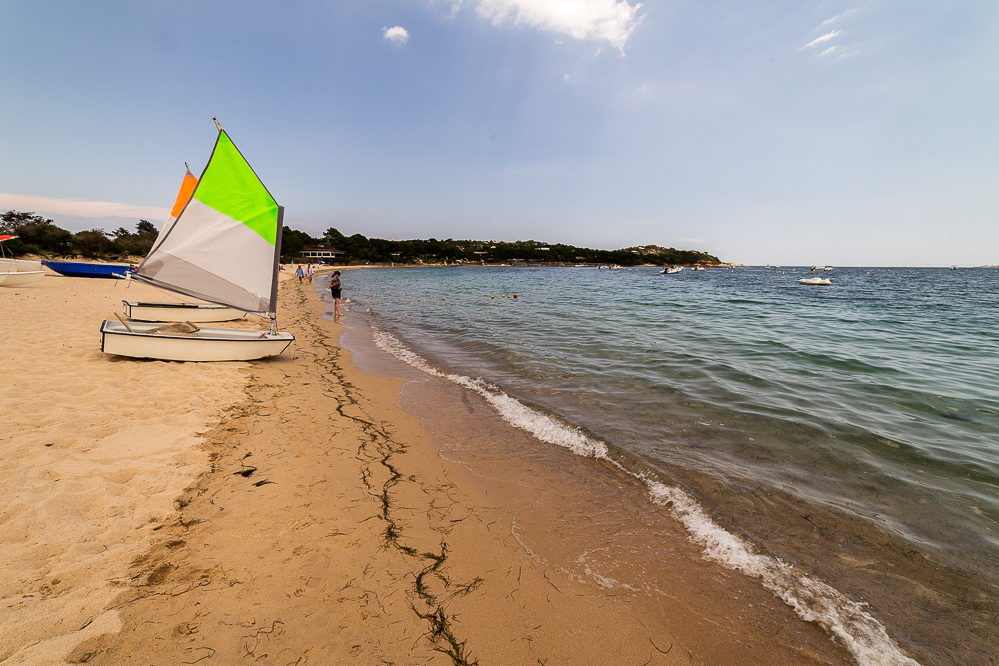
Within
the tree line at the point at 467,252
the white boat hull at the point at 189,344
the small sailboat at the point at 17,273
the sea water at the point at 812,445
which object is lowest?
the sea water at the point at 812,445

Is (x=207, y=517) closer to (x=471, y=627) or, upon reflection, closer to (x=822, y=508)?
(x=471, y=627)

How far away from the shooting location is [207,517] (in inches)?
146

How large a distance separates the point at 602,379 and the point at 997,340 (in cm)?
1668

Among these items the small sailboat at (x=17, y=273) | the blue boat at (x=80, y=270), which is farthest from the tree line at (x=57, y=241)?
Answer: the small sailboat at (x=17, y=273)

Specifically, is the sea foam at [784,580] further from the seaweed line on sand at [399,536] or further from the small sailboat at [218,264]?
the small sailboat at [218,264]

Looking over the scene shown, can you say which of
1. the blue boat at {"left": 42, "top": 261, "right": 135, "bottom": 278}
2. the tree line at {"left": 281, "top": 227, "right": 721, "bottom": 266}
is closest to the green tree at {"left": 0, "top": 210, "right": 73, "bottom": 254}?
the blue boat at {"left": 42, "top": 261, "right": 135, "bottom": 278}

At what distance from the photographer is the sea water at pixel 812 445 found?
3.28 metres

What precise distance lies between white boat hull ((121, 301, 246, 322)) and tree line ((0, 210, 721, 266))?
16.6m

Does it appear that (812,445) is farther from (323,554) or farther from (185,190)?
(185,190)

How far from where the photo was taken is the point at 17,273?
18609 mm

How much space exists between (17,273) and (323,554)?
2758 cm

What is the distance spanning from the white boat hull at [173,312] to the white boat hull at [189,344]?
4.27 m

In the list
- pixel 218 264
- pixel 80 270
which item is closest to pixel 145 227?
pixel 80 270

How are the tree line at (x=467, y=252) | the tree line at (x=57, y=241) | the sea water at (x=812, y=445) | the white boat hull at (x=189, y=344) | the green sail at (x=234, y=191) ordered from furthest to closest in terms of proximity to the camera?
1. the tree line at (x=467, y=252)
2. the tree line at (x=57, y=241)
3. the green sail at (x=234, y=191)
4. the white boat hull at (x=189, y=344)
5. the sea water at (x=812, y=445)
